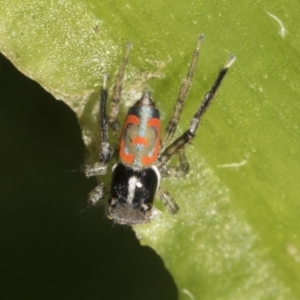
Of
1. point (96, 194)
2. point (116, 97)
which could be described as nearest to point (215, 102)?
point (116, 97)

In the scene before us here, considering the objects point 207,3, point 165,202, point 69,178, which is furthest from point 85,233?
point 207,3

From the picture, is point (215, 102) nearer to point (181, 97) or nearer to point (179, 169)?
point (181, 97)

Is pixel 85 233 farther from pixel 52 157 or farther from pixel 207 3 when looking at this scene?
pixel 207 3

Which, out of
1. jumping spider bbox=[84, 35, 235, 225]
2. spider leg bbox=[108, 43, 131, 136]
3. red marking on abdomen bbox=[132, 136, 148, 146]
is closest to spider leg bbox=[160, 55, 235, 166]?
jumping spider bbox=[84, 35, 235, 225]

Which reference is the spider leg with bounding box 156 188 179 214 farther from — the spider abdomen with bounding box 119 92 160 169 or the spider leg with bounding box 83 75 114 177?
the spider leg with bounding box 83 75 114 177

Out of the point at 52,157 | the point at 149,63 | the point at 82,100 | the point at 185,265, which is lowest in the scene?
the point at 52,157
